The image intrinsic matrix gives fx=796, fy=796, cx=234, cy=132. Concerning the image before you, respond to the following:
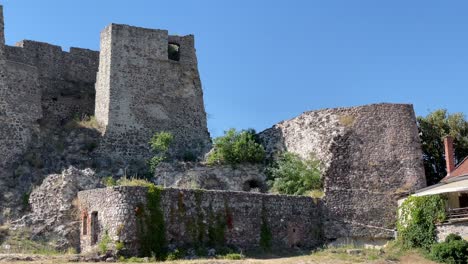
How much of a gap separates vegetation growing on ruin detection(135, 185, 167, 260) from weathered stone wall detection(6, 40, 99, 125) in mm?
10970

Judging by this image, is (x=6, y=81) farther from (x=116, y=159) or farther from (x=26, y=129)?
(x=116, y=159)

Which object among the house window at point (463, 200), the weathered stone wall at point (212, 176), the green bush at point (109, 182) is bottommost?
the house window at point (463, 200)

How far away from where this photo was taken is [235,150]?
117ft

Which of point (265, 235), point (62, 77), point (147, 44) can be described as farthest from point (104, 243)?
point (62, 77)

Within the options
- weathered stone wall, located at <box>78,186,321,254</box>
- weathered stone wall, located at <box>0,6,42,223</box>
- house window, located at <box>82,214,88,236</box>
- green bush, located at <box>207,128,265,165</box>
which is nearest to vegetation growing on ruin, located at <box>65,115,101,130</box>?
weathered stone wall, located at <box>0,6,42,223</box>

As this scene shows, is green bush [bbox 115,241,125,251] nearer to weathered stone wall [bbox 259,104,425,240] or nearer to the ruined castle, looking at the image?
the ruined castle

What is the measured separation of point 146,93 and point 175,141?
269 cm

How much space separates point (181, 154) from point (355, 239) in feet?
30.3

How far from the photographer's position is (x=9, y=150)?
33469 mm

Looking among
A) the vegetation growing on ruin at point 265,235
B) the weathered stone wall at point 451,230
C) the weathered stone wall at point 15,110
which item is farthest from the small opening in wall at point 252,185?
the weathered stone wall at point 15,110

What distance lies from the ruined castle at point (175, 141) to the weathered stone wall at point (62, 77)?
6cm

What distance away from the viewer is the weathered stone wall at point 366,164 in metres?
33.5

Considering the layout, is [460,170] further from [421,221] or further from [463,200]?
[421,221]

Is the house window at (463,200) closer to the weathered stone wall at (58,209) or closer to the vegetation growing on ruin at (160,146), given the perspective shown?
the vegetation growing on ruin at (160,146)
